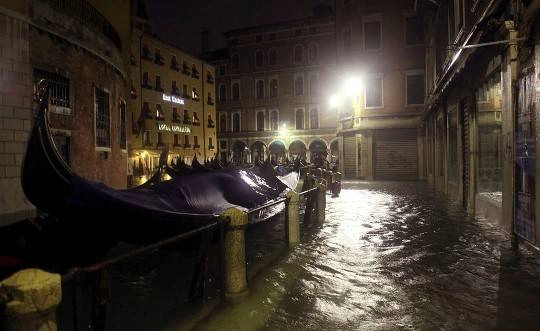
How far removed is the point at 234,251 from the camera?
453 cm

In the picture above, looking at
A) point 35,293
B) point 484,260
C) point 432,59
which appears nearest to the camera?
point 35,293

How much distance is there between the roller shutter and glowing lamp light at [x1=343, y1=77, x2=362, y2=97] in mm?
2961

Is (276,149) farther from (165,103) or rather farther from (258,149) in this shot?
(165,103)

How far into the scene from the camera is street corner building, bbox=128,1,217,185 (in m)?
32.1

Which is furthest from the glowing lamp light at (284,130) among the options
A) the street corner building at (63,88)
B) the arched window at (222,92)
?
the street corner building at (63,88)

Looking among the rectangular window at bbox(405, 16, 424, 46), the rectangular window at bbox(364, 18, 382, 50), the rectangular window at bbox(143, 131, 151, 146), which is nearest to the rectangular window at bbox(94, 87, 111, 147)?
the rectangular window at bbox(364, 18, 382, 50)

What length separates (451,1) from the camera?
41.6 ft

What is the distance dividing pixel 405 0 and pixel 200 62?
24.3 meters

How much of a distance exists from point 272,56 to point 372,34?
1984 centimetres

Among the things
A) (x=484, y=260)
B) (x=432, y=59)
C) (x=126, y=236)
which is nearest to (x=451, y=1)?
(x=432, y=59)

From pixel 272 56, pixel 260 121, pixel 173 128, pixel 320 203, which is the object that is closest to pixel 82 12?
pixel 320 203

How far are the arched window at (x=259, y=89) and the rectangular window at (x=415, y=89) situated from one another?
22.0m

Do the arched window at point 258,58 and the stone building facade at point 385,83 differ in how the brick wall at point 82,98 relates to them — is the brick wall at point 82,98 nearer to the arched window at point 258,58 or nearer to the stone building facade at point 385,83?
the stone building facade at point 385,83

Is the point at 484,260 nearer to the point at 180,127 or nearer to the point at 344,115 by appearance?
the point at 344,115
